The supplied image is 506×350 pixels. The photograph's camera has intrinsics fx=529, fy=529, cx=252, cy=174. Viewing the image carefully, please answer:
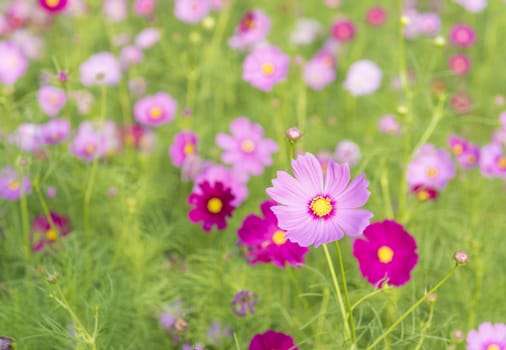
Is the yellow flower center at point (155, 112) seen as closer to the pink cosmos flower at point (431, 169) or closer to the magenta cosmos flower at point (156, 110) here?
the magenta cosmos flower at point (156, 110)

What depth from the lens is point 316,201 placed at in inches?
32.1

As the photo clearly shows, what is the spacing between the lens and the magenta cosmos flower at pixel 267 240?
1.03 metres

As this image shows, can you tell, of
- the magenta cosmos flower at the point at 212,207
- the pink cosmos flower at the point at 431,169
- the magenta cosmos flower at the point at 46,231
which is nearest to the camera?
the magenta cosmos flower at the point at 212,207

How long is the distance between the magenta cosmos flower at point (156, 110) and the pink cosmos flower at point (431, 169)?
0.88 m

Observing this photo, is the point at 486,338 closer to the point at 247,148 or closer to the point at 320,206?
the point at 320,206

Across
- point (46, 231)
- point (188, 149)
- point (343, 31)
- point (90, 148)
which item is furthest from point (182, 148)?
point (343, 31)

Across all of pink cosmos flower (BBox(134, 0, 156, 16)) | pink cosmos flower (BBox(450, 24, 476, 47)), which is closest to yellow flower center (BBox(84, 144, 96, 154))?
pink cosmos flower (BBox(134, 0, 156, 16))

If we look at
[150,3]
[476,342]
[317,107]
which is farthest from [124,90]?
[476,342]

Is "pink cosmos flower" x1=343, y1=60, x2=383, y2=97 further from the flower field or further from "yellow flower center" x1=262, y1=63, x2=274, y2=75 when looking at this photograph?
"yellow flower center" x1=262, y1=63, x2=274, y2=75

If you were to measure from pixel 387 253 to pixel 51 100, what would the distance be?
1.53 metres

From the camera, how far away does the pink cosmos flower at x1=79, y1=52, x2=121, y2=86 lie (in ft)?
6.98

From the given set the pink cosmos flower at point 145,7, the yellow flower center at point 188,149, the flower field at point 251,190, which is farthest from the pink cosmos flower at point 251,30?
the yellow flower center at point 188,149

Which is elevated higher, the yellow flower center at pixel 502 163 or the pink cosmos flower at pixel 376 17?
the pink cosmos flower at pixel 376 17

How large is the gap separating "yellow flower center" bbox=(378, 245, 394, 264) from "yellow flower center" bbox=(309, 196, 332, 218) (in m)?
0.21
